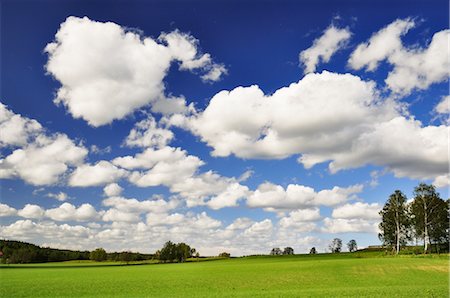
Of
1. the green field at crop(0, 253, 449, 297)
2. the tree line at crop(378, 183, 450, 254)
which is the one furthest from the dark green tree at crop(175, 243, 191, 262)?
the green field at crop(0, 253, 449, 297)

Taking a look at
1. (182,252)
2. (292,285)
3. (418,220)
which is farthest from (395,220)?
(182,252)

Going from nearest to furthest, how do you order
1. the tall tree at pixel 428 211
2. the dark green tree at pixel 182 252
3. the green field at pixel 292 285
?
1. the green field at pixel 292 285
2. the tall tree at pixel 428 211
3. the dark green tree at pixel 182 252

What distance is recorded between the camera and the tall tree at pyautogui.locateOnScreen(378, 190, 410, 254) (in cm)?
10556

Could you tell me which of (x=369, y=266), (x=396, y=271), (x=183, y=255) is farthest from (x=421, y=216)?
(x=183, y=255)

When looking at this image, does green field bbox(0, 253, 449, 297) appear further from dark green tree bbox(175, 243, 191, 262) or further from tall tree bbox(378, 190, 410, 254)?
dark green tree bbox(175, 243, 191, 262)

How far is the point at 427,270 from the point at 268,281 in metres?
25.4

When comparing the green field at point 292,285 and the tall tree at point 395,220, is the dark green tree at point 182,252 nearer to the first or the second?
the tall tree at point 395,220

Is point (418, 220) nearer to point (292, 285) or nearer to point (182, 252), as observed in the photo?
point (292, 285)

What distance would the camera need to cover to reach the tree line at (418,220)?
10088cm

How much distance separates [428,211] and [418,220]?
10.6 feet

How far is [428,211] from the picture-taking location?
10162 centimetres

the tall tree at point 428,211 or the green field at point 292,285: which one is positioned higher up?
the tall tree at point 428,211

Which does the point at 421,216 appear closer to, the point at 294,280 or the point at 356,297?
the point at 294,280

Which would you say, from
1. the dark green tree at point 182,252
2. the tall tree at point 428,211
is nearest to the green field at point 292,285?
the tall tree at point 428,211
